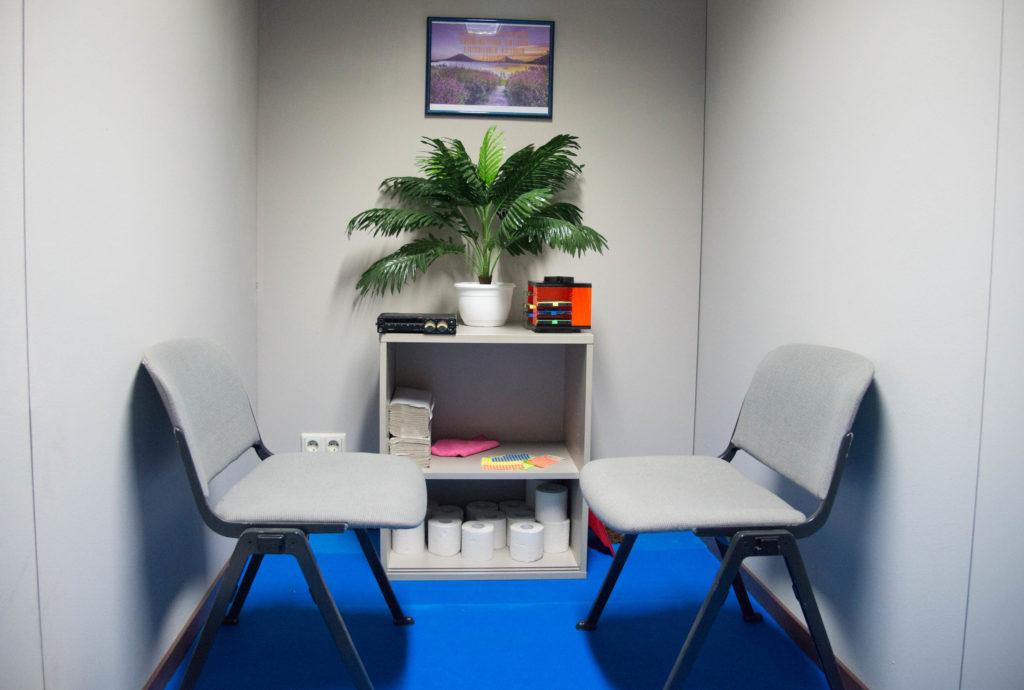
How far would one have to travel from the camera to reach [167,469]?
1.65 m

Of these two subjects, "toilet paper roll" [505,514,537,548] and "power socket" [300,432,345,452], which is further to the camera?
"power socket" [300,432,345,452]

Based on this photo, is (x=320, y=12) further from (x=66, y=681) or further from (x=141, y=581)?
(x=66, y=681)

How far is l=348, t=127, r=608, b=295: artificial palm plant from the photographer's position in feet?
7.36

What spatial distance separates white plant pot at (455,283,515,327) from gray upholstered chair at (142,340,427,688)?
77cm

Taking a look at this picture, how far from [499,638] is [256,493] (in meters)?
0.83

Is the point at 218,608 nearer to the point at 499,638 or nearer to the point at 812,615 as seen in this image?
the point at 499,638

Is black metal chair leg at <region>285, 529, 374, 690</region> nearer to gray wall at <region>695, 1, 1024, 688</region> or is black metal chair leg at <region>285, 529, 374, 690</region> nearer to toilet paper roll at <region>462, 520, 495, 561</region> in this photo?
toilet paper roll at <region>462, 520, 495, 561</region>

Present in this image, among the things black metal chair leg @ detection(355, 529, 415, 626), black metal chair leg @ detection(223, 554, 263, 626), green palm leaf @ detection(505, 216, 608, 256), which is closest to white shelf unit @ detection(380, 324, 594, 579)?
Result: green palm leaf @ detection(505, 216, 608, 256)

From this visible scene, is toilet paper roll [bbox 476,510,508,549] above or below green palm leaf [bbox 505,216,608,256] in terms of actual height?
below

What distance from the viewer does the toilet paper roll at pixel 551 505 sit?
7.60 ft

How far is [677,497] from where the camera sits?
5.00 feet

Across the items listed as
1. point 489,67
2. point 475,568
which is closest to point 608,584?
point 475,568

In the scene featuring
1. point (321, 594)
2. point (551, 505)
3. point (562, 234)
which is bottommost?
point (551, 505)

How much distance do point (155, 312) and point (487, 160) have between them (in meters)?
1.24
